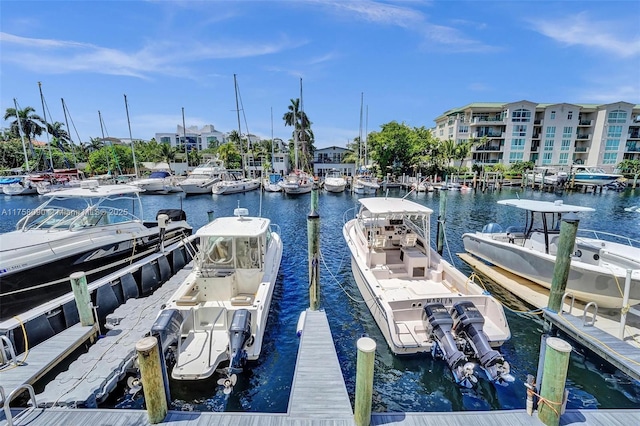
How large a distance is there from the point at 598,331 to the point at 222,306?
911cm

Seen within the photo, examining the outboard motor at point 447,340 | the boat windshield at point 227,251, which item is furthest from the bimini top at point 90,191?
the outboard motor at point 447,340

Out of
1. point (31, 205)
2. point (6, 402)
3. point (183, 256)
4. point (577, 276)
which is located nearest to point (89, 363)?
point (6, 402)

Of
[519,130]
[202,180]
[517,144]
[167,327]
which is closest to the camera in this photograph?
[167,327]

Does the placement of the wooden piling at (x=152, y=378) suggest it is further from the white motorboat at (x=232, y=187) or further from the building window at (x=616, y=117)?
the building window at (x=616, y=117)

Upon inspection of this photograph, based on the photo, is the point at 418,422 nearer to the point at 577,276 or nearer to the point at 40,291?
the point at 577,276

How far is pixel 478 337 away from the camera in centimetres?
627

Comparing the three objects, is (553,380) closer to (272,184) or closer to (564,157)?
(272,184)

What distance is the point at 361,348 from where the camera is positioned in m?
4.14

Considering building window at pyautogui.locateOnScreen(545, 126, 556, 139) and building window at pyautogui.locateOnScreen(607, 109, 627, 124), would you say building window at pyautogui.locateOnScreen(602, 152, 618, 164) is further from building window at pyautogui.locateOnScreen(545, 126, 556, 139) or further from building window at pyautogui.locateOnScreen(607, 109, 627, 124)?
building window at pyautogui.locateOnScreen(545, 126, 556, 139)

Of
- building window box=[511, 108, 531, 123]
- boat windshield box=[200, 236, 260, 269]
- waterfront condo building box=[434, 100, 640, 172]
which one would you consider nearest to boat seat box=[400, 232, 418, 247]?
boat windshield box=[200, 236, 260, 269]

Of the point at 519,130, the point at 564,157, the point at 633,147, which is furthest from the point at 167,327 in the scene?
the point at 633,147

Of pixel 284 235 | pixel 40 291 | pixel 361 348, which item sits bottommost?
pixel 284 235

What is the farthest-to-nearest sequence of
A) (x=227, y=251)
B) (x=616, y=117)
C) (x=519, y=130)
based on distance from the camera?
(x=519, y=130) < (x=616, y=117) < (x=227, y=251)

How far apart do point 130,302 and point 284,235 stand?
11.5 m
